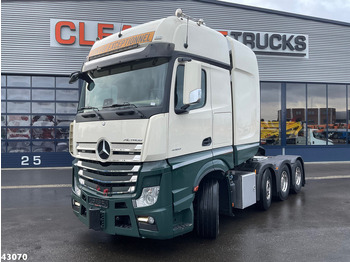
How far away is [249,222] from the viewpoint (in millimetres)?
5840

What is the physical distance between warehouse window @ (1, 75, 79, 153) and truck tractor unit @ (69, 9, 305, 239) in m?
9.13

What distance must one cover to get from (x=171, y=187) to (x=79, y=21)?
38.4ft

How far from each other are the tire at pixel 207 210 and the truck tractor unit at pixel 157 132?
2cm

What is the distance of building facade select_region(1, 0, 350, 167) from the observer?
524 inches

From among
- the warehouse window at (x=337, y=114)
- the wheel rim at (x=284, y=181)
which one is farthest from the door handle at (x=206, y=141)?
the warehouse window at (x=337, y=114)

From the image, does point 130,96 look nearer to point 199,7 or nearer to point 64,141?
point 64,141

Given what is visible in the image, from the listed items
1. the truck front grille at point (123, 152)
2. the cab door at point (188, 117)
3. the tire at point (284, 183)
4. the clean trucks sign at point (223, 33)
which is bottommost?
the tire at point (284, 183)

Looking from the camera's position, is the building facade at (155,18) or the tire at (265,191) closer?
the tire at (265,191)

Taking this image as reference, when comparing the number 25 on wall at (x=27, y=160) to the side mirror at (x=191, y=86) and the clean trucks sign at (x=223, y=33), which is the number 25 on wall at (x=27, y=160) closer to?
the clean trucks sign at (x=223, y=33)

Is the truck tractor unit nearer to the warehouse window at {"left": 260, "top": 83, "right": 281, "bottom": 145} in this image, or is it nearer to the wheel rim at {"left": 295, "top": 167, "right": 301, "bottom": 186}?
the wheel rim at {"left": 295, "top": 167, "right": 301, "bottom": 186}

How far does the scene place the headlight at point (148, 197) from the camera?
393 centimetres

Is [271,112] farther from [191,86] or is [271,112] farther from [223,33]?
[191,86]

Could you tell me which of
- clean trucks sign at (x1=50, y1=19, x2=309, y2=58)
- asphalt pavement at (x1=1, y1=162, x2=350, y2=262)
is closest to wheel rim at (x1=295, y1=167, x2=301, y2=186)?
asphalt pavement at (x1=1, y1=162, x2=350, y2=262)

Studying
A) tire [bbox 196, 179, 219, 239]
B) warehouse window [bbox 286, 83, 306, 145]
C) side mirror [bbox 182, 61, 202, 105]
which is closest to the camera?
side mirror [bbox 182, 61, 202, 105]
